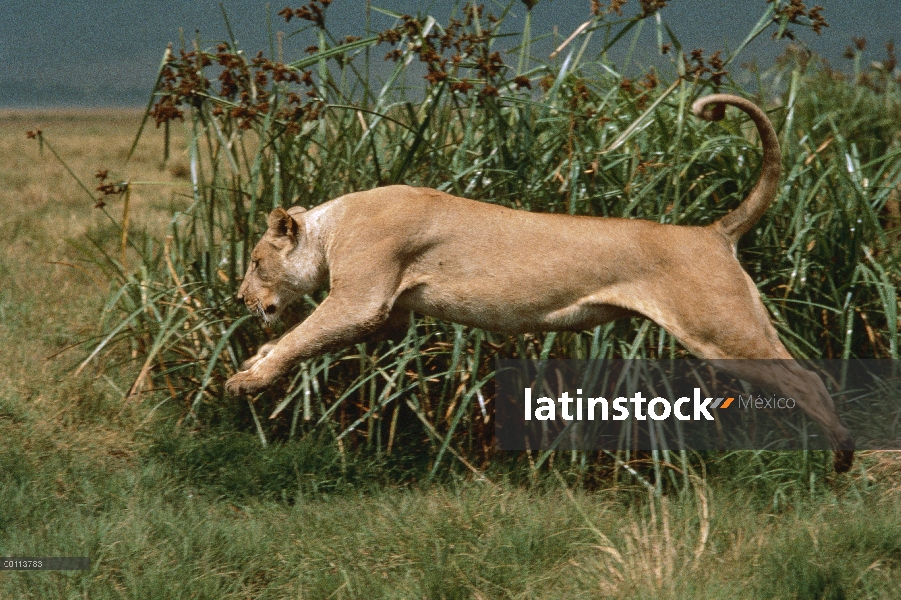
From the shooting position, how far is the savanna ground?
3518 mm

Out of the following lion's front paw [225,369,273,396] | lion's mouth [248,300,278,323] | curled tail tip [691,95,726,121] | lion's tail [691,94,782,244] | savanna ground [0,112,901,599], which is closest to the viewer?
savanna ground [0,112,901,599]

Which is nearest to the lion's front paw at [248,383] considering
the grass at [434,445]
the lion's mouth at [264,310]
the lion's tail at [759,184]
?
the lion's mouth at [264,310]

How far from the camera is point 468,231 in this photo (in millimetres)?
3967

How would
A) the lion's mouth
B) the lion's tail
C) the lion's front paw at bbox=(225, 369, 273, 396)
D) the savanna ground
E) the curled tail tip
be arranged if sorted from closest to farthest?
the savanna ground
the lion's front paw at bbox=(225, 369, 273, 396)
the curled tail tip
the lion's tail
the lion's mouth

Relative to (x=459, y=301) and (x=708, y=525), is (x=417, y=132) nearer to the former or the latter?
(x=459, y=301)

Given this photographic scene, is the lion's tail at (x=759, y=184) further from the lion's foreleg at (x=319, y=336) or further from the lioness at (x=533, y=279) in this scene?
the lion's foreleg at (x=319, y=336)

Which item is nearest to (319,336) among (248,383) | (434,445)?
(248,383)

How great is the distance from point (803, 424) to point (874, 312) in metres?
1.01

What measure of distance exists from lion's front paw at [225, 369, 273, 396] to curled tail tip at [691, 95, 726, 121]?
1952 mm

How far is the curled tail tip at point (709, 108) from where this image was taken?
12.8 feet

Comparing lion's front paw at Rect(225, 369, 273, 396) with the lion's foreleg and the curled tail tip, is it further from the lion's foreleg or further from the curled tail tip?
the curled tail tip

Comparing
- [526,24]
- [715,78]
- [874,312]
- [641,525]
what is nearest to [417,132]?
[526,24]

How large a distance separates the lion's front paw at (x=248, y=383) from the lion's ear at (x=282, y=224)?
0.60m

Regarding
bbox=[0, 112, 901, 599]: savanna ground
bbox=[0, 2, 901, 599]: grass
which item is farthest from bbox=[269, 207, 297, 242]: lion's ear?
bbox=[0, 112, 901, 599]: savanna ground
